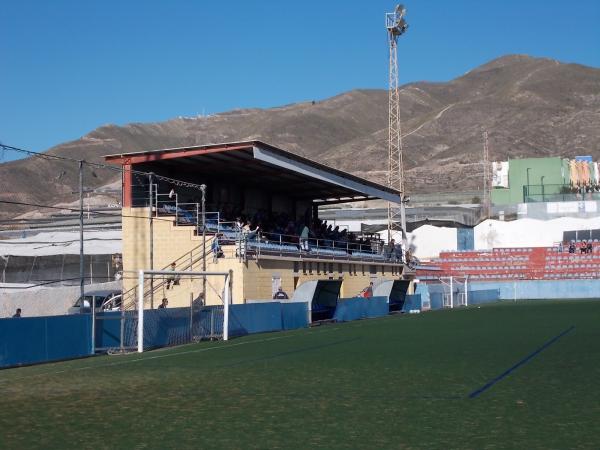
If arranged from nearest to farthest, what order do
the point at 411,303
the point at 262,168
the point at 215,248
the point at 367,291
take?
the point at 215,248 → the point at 262,168 → the point at 411,303 → the point at 367,291

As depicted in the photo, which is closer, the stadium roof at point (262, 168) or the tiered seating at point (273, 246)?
the tiered seating at point (273, 246)

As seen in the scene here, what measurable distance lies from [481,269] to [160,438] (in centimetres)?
6118

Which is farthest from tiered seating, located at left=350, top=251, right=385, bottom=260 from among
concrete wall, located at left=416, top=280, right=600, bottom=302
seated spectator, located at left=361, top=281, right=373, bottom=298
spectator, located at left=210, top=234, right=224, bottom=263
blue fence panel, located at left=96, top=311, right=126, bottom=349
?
blue fence panel, located at left=96, top=311, right=126, bottom=349

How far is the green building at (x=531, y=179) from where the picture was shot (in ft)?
309

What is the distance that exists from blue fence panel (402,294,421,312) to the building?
3417 millimetres

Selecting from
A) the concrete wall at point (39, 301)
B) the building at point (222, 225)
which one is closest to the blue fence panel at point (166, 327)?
the building at point (222, 225)

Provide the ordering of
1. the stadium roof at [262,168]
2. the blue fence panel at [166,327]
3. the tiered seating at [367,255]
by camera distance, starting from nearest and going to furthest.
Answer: the blue fence panel at [166,327] → the stadium roof at [262,168] → the tiered seating at [367,255]

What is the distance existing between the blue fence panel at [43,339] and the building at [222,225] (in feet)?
27.5

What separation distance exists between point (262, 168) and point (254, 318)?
15747 millimetres

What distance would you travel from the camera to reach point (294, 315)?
32562 millimetres

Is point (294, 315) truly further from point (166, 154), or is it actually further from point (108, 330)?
point (108, 330)

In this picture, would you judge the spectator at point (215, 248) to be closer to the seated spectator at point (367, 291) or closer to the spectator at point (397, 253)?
the seated spectator at point (367, 291)

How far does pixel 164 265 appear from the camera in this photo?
3731 centimetres

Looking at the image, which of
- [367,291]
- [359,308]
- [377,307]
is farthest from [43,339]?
[367,291]
